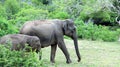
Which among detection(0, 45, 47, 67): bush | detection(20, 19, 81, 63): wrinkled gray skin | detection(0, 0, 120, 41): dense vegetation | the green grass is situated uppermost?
detection(0, 45, 47, 67): bush

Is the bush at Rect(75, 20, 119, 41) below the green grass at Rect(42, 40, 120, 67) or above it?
below

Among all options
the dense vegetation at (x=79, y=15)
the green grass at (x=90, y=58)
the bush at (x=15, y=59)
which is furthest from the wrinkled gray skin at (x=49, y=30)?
the bush at (x=15, y=59)

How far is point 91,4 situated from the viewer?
81.7ft

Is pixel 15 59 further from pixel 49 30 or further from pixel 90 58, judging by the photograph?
pixel 90 58

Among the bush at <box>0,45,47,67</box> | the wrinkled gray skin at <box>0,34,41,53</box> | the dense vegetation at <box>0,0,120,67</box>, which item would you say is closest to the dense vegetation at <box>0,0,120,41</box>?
the dense vegetation at <box>0,0,120,67</box>

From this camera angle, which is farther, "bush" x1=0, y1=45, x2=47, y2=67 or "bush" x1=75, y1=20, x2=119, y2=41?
"bush" x1=75, y1=20, x2=119, y2=41

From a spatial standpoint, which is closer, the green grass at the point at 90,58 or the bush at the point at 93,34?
the green grass at the point at 90,58

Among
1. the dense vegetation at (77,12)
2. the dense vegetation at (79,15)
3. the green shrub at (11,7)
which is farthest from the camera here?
the green shrub at (11,7)

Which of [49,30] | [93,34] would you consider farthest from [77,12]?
[49,30]

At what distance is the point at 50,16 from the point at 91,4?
122 inches

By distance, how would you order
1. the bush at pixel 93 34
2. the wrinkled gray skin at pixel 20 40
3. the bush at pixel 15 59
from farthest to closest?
the bush at pixel 93 34
the wrinkled gray skin at pixel 20 40
the bush at pixel 15 59

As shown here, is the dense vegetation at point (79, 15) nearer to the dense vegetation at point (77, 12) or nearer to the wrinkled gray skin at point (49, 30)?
the dense vegetation at point (77, 12)

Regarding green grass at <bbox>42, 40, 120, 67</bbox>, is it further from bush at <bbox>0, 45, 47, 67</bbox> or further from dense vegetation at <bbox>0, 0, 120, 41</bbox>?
dense vegetation at <bbox>0, 0, 120, 41</bbox>

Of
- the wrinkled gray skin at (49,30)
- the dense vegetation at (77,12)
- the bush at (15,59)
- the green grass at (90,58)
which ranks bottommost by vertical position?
the dense vegetation at (77,12)
